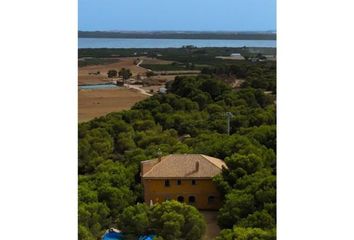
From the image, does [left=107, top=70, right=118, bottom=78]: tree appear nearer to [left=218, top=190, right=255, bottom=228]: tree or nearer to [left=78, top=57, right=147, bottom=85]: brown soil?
[left=78, top=57, right=147, bottom=85]: brown soil

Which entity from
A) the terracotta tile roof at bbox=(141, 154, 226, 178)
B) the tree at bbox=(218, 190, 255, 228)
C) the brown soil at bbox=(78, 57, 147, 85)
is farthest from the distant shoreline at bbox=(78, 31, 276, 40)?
the tree at bbox=(218, 190, 255, 228)

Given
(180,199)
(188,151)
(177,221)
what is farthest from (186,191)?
(188,151)

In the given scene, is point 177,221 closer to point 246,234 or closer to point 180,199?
point 180,199

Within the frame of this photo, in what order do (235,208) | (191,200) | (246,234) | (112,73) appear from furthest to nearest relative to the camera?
(112,73) → (235,208) → (191,200) → (246,234)
